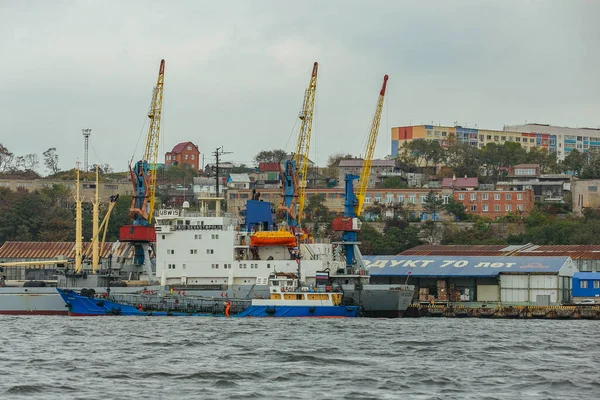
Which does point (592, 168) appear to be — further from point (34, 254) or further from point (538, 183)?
point (34, 254)

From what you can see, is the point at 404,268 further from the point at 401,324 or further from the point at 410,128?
the point at 410,128

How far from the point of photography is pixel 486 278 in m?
94.4

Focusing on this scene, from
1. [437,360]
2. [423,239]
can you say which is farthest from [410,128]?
[437,360]

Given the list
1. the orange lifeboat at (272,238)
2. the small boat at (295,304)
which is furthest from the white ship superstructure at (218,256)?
the small boat at (295,304)

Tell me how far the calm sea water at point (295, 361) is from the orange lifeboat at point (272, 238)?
11864mm

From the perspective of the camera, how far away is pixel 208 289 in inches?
3265

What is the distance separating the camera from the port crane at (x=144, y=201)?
9000 cm

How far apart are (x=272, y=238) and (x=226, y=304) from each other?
6614mm

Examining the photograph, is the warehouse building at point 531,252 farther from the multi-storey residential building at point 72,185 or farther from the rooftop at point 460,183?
the multi-storey residential building at point 72,185

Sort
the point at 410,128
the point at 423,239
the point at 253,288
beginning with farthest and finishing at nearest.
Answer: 1. the point at 410,128
2. the point at 423,239
3. the point at 253,288

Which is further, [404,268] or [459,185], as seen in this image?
[459,185]

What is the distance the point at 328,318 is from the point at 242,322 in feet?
22.3

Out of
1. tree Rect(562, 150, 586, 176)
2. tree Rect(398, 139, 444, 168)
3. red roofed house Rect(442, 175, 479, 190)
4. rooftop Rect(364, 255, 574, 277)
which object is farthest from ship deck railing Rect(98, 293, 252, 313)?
tree Rect(562, 150, 586, 176)

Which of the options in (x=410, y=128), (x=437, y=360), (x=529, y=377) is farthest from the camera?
(x=410, y=128)
